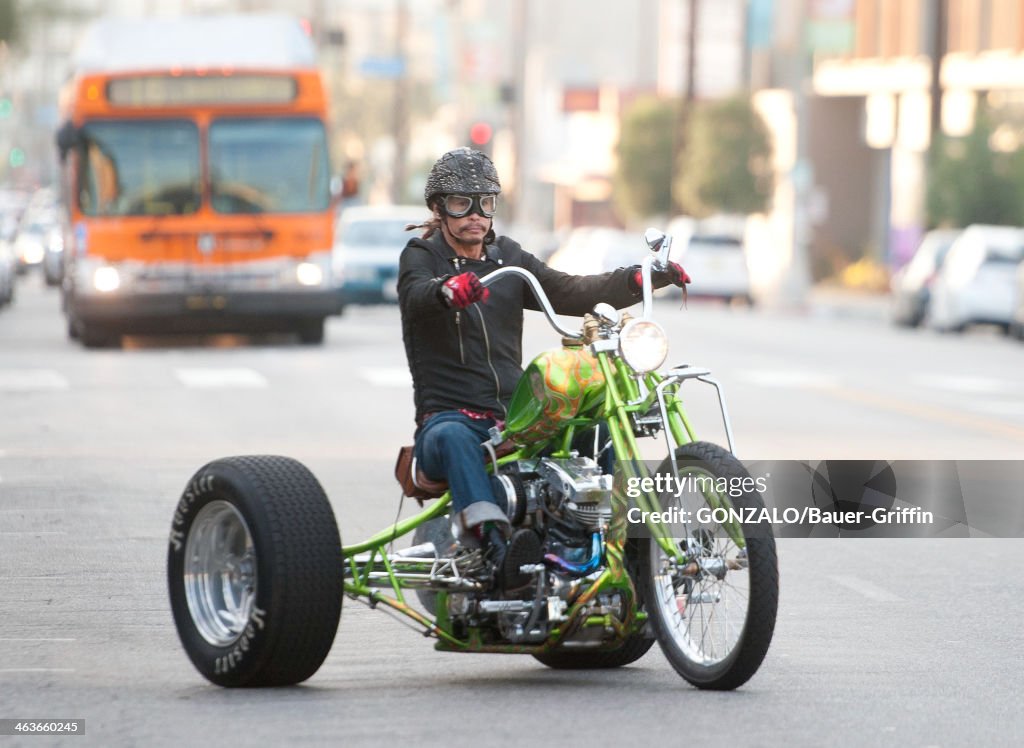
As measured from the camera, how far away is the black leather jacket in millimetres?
7945

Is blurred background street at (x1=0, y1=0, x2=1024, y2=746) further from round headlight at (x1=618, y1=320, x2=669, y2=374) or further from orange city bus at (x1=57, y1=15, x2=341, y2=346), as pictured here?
round headlight at (x1=618, y1=320, x2=669, y2=374)

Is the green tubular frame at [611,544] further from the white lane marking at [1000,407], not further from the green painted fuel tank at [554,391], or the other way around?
the white lane marking at [1000,407]

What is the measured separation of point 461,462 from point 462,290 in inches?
22.9

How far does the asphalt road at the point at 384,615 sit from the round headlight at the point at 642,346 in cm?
105

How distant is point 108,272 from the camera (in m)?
26.8

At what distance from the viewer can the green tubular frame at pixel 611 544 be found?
737 cm

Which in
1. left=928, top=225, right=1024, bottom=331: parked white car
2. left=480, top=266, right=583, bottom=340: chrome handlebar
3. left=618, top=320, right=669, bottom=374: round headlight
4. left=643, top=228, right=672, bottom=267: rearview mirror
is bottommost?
left=928, top=225, right=1024, bottom=331: parked white car

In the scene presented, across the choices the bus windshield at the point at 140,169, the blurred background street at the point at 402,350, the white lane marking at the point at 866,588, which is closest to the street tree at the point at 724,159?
the blurred background street at the point at 402,350

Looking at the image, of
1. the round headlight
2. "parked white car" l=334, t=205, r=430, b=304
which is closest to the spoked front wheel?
the round headlight

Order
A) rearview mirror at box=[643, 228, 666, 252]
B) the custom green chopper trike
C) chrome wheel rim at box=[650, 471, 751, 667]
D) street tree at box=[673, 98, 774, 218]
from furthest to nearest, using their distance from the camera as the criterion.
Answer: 1. street tree at box=[673, 98, 774, 218]
2. rearview mirror at box=[643, 228, 666, 252]
3. the custom green chopper trike
4. chrome wheel rim at box=[650, 471, 751, 667]

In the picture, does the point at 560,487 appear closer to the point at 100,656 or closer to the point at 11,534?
the point at 100,656

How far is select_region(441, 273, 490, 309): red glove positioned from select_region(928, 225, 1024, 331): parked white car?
2741cm

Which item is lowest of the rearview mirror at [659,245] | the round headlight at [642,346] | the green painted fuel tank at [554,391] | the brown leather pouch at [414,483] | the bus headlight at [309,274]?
the bus headlight at [309,274]

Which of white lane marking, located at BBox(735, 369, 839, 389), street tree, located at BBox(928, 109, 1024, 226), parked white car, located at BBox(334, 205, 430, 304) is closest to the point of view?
white lane marking, located at BBox(735, 369, 839, 389)
